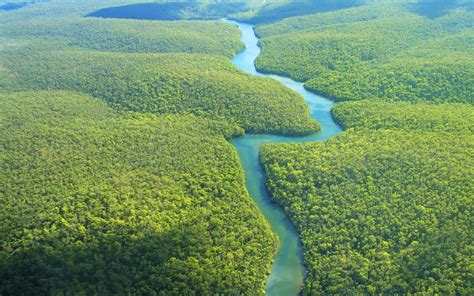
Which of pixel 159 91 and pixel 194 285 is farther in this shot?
pixel 159 91

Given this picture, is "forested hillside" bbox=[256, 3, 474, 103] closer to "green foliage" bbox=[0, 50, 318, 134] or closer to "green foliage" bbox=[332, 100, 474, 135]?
"green foliage" bbox=[332, 100, 474, 135]

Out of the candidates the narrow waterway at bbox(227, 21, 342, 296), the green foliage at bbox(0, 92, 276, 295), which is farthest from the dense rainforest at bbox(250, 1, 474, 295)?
the green foliage at bbox(0, 92, 276, 295)

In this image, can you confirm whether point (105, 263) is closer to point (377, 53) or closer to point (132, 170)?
point (132, 170)

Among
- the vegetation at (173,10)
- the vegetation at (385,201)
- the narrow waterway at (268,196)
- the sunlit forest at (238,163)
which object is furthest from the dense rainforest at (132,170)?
the vegetation at (173,10)

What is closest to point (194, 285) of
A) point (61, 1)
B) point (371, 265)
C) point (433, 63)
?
point (371, 265)

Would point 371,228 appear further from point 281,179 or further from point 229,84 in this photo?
point 229,84
